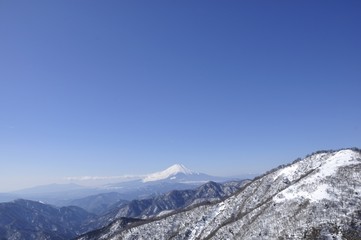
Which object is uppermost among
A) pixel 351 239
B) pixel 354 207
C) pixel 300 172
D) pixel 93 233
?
pixel 300 172

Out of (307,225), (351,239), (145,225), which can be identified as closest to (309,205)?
(307,225)

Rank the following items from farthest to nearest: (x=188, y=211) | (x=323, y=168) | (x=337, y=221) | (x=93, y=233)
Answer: (x=93, y=233), (x=188, y=211), (x=323, y=168), (x=337, y=221)

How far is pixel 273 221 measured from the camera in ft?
244

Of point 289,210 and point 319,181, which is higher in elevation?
point 319,181

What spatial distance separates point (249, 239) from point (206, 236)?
25720 millimetres

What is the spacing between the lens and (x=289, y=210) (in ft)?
245

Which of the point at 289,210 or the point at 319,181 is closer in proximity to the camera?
the point at 289,210

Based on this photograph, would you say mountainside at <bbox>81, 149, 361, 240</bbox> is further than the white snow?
No

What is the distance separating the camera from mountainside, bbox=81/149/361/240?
215 feet

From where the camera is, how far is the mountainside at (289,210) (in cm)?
6556

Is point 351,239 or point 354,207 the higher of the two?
point 354,207

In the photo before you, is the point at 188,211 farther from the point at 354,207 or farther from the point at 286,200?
the point at 354,207

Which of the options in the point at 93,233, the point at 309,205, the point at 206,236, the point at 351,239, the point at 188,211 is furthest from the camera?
the point at 93,233

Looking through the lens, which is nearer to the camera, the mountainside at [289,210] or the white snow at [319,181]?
the mountainside at [289,210]
